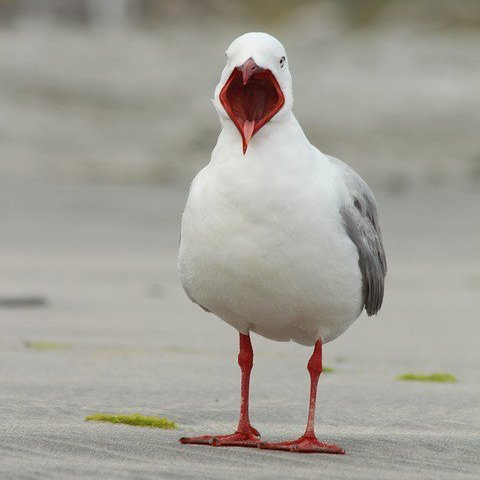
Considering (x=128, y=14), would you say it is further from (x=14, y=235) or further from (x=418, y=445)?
(x=418, y=445)

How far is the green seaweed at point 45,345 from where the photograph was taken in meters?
7.75

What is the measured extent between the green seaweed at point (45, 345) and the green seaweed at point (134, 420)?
6.75 feet

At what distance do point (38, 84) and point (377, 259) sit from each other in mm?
20441

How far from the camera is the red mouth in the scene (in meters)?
5.20

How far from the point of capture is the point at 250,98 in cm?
541

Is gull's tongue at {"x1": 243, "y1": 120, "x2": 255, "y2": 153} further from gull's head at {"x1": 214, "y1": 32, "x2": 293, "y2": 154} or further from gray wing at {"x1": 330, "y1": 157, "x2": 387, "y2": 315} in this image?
gray wing at {"x1": 330, "y1": 157, "x2": 387, "y2": 315}

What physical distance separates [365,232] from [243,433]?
0.89 metres

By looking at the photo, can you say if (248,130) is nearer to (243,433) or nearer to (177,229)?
(243,433)

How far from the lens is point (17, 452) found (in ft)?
16.0

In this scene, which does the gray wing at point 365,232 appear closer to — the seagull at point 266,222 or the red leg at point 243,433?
the seagull at point 266,222

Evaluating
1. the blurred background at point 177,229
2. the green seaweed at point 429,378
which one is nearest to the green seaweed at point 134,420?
the blurred background at point 177,229

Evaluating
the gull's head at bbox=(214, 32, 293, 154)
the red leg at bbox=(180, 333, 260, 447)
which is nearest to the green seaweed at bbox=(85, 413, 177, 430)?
the red leg at bbox=(180, 333, 260, 447)

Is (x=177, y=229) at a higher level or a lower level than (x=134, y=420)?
higher

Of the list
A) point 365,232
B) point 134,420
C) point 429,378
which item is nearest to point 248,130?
point 365,232
